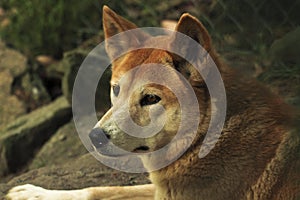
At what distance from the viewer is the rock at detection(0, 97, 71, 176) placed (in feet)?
19.2

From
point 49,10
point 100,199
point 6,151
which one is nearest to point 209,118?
point 100,199

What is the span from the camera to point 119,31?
12.5ft

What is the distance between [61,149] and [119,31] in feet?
6.99

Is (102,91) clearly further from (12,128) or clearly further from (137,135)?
(137,135)

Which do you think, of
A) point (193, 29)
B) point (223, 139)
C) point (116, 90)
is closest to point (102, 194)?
point (116, 90)

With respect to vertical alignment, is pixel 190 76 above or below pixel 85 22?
below

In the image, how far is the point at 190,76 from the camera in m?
3.40

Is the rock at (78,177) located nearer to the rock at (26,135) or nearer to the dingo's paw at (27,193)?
the dingo's paw at (27,193)

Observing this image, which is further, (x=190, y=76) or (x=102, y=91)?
(x=102, y=91)

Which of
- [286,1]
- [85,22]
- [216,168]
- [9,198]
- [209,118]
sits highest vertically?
[85,22]

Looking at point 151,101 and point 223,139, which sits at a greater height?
point 151,101

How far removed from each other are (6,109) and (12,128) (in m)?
0.70

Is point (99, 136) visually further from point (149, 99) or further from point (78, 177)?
point (78, 177)

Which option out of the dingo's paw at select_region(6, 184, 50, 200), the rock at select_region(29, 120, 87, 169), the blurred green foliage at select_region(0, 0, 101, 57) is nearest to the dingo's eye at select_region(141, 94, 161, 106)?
the dingo's paw at select_region(6, 184, 50, 200)
